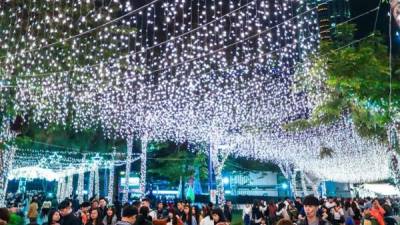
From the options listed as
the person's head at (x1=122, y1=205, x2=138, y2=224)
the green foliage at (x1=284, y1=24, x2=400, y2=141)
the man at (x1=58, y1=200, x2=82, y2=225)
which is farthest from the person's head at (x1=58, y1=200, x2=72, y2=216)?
the green foliage at (x1=284, y1=24, x2=400, y2=141)

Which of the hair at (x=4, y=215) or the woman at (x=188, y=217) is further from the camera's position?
the woman at (x=188, y=217)

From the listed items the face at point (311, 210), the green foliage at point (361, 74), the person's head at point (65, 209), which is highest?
the green foliage at point (361, 74)

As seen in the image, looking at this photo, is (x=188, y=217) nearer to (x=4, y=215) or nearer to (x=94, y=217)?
(x=94, y=217)

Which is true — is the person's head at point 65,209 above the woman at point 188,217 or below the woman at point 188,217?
above

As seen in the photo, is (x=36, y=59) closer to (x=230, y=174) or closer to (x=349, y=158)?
(x=349, y=158)

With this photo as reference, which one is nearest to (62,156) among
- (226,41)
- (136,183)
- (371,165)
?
(136,183)

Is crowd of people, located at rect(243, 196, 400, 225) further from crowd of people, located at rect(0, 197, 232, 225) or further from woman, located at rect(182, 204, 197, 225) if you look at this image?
woman, located at rect(182, 204, 197, 225)

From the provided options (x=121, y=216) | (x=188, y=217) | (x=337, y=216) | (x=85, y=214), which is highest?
(x=121, y=216)

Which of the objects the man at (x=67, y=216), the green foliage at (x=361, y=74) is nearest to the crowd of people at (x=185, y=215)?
the man at (x=67, y=216)

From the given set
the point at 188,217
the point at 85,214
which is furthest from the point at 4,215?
the point at 188,217

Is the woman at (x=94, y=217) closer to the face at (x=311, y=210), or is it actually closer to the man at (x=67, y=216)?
the man at (x=67, y=216)

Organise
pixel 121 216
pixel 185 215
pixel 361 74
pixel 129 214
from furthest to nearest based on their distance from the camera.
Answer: pixel 185 215 < pixel 361 74 < pixel 121 216 < pixel 129 214

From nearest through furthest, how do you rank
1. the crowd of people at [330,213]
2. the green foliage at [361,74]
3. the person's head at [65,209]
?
Answer: the crowd of people at [330,213]
the person's head at [65,209]
the green foliage at [361,74]

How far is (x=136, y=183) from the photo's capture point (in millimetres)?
33062
